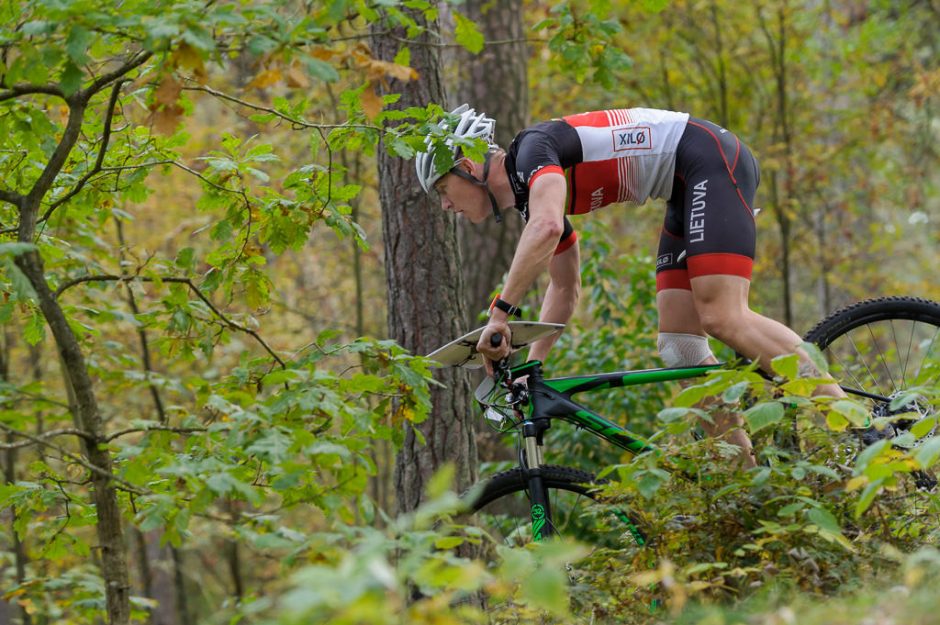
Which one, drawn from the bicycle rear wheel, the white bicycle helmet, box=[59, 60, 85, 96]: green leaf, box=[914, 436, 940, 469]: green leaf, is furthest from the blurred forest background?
the bicycle rear wheel

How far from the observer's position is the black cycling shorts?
388 centimetres

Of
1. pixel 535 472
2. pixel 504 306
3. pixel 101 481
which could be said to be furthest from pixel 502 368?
pixel 101 481

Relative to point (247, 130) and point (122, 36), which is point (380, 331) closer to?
point (247, 130)

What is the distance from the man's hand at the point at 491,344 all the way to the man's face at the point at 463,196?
529mm

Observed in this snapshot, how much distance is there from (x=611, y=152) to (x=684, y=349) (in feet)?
3.16

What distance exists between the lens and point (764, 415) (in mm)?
2881

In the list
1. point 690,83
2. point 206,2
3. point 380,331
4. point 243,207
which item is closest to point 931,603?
point 206,2

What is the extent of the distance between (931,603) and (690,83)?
35.1 ft

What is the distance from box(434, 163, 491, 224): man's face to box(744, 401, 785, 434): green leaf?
157cm

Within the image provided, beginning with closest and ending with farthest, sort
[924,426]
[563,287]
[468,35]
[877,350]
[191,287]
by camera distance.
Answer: [924,426] < [468,35] < [191,287] < [563,287] < [877,350]

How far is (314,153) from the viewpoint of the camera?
355cm

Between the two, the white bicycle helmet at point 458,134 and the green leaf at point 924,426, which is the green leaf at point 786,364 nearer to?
the green leaf at point 924,426

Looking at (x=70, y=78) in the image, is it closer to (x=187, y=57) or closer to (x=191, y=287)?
(x=187, y=57)

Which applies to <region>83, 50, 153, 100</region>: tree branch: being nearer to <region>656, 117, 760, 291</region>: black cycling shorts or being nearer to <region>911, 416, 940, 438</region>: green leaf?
<region>656, 117, 760, 291</region>: black cycling shorts
